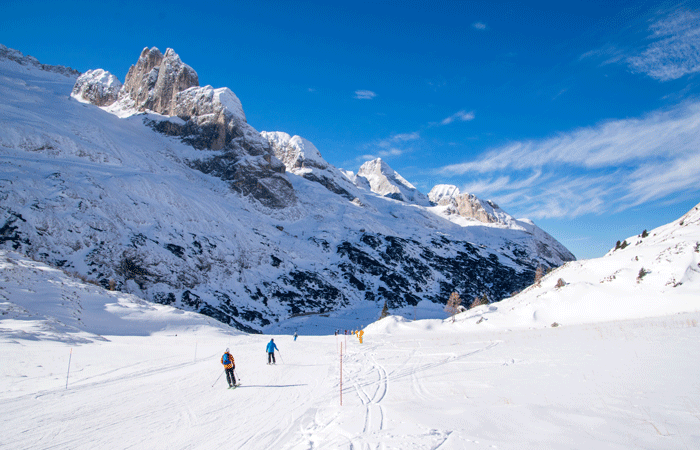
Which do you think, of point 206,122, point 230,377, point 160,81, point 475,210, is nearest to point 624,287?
point 230,377

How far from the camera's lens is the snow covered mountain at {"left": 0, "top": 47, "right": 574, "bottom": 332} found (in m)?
46.7

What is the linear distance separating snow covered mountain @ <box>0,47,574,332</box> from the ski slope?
33.7 metres

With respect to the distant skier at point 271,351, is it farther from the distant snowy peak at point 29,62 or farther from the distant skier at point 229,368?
the distant snowy peak at point 29,62

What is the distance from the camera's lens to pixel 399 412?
Result: 22.6 feet

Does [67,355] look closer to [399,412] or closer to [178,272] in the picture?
[399,412]

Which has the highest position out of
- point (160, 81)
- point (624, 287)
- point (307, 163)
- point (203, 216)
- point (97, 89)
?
point (97, 89)

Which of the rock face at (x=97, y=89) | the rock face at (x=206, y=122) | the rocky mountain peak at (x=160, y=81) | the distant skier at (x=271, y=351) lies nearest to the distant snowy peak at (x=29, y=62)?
the rock face at (x=97, y=89)

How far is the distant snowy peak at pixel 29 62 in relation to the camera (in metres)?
132

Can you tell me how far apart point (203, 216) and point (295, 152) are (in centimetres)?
8239

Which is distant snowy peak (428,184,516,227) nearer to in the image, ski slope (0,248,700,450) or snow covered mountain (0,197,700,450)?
snow covered mountain (0,197,700,450)

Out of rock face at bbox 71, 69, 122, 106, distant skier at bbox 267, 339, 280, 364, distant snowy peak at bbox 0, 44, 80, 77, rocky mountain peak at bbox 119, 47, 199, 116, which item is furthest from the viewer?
distant snowy peak at bbox 0, 44, 80, 77

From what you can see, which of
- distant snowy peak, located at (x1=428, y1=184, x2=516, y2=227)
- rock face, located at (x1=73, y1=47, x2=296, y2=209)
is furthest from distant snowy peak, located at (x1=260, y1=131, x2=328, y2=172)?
distant snowy peak, located at (x1=428, y1=184, x2=516, y2=227)

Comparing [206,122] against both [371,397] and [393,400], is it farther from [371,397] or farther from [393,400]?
[393,400]

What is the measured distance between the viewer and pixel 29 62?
5591 inches
